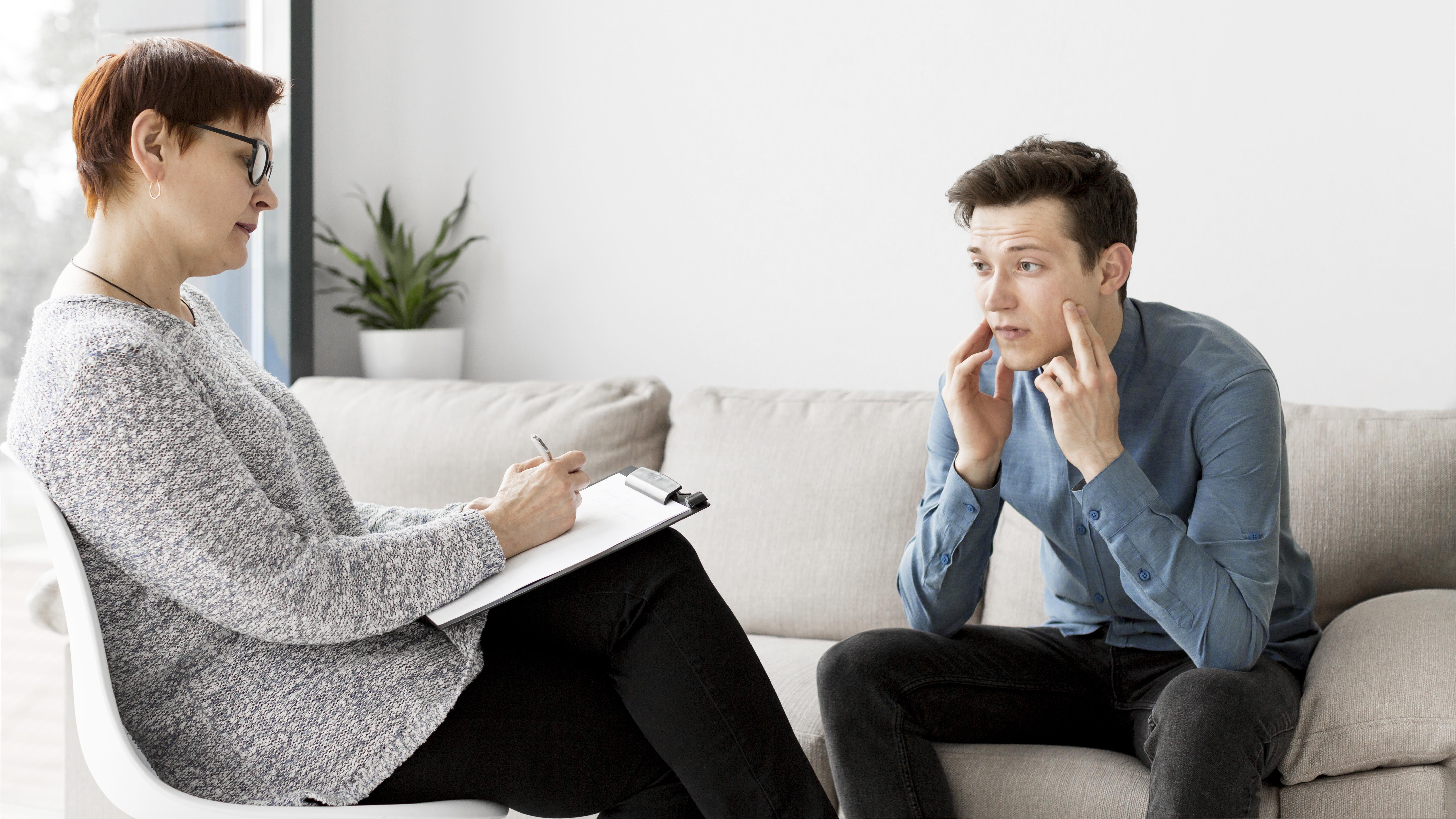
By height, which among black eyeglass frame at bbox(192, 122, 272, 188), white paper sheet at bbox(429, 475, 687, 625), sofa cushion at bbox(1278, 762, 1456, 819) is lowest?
Answer: sofa cushion at bbox(1278, 762, 1456, 819)

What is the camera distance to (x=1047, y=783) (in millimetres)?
1380

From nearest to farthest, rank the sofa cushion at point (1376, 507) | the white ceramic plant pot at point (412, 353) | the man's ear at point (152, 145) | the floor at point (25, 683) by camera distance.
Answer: the man's ear at point (152, 145), the sofa cushion at point (1376, 507), the floor at point (25, 683), the white ceramic plant pot at point (412, 353)

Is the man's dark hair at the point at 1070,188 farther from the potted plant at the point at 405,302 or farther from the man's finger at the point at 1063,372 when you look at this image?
the potted plant at the point at 405,302

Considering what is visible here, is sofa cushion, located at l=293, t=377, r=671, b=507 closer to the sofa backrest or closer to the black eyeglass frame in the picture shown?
the sofa backrest

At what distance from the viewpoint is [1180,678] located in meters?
1.29

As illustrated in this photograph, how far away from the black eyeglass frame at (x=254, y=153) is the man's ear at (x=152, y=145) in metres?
0.05

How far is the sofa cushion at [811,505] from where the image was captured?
2.04m

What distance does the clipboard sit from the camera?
3.91 ft

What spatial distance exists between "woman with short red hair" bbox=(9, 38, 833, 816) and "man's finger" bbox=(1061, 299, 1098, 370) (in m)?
0.55

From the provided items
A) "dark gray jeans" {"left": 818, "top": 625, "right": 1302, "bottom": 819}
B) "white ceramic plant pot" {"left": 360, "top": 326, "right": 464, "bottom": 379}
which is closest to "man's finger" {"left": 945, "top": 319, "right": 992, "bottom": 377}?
"dark gray jeans" {"left": 818, "top": 625, "right": 1302, "bottom": 819}

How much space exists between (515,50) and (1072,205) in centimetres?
189

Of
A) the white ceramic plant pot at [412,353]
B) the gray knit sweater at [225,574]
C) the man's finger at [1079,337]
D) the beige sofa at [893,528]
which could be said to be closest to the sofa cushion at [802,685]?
the beige sofa at [893,528]

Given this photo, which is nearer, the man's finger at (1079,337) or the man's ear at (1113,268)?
the man's finger at (1079,337)

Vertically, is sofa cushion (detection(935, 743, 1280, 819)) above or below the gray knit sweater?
below
